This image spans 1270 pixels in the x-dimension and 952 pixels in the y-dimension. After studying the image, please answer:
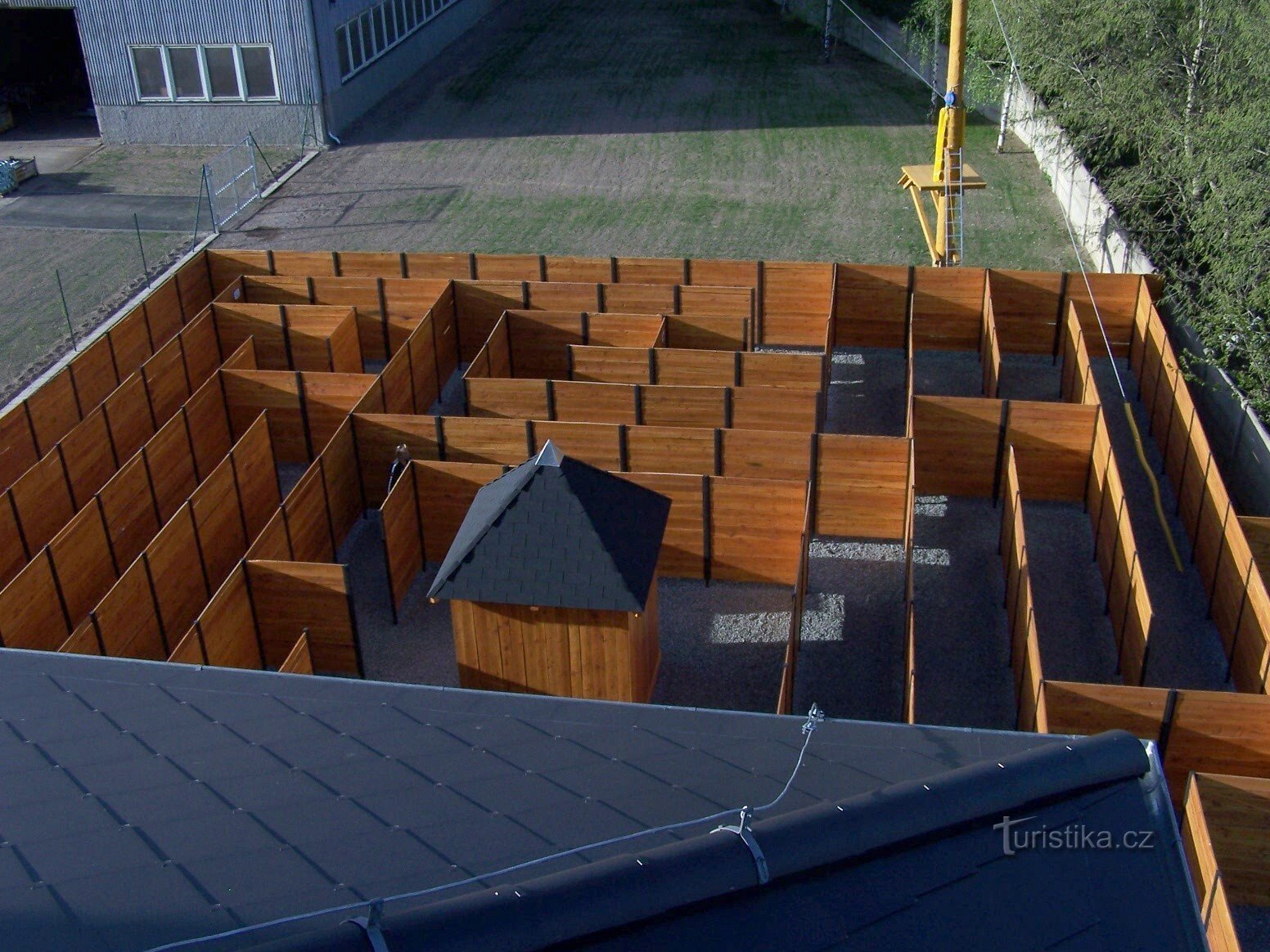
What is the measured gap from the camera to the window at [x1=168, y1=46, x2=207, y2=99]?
3938 cm

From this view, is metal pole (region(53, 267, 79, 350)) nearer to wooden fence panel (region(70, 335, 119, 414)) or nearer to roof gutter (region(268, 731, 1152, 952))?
wooden fence panel (region(70, 335, 119, 414))

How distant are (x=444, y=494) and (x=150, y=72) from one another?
27.3 metres

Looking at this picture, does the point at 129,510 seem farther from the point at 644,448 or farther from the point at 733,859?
the point at 733,859

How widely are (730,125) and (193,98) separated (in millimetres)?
17152

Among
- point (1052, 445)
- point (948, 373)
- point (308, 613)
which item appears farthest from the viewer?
point (948, 373)

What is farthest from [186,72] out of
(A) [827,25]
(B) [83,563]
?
(B) [83,563]

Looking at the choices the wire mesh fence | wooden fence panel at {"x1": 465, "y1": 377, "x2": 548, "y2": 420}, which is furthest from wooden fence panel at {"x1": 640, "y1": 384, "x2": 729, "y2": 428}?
the wire mesh fence

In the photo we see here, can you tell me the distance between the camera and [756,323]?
1055 inches

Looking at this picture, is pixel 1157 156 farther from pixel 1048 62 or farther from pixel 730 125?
pixel 730 125

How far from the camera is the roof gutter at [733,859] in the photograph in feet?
16.8

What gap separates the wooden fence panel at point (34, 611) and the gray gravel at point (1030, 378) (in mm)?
16580

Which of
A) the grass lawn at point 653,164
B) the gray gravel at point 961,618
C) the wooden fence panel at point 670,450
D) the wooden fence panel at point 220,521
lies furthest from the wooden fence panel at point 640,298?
the wooden fence panel at point 220,521

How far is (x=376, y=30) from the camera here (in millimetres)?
43875

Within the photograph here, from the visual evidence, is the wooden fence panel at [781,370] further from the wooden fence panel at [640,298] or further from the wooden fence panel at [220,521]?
the wooden fence panel at [220,521]
